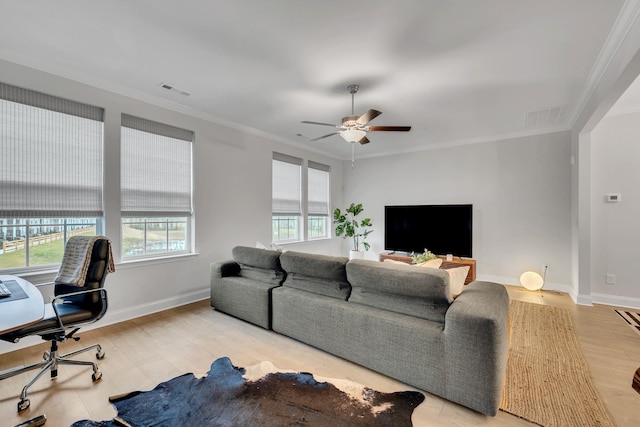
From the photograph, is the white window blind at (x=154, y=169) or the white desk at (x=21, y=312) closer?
the white desk at (x=21, y=312)

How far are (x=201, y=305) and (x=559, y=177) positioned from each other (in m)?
6.02

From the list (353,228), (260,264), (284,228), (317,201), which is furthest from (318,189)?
(260,264)

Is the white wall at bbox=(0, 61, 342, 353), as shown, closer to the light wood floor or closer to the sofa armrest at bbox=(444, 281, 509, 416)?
the light wood floor

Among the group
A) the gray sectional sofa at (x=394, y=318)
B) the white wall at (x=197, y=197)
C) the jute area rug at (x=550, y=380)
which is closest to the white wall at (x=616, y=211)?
the jute area rug at (x=550, y=380)

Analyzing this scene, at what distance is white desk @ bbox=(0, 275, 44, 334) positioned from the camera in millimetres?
1365

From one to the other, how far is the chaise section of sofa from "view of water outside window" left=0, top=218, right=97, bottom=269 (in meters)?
1.58

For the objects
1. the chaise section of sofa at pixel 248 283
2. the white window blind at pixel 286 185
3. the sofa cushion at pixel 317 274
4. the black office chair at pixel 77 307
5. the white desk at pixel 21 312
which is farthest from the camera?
the white window blind at pixel 286 185

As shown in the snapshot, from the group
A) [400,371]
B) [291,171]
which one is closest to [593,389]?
[400,371]

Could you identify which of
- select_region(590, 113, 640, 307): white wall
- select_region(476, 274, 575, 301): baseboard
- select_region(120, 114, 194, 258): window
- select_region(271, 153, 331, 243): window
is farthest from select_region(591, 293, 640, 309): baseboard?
select_region(120, 114, 194, 258): window

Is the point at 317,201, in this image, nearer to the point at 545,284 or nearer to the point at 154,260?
the point at 154,260

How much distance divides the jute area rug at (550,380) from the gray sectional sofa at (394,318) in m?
0.34

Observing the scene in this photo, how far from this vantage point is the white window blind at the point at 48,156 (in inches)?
104

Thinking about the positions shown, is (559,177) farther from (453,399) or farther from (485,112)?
(453,399)

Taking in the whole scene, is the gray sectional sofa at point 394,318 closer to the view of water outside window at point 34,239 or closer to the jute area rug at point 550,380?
the jute area rug at point 550,380
